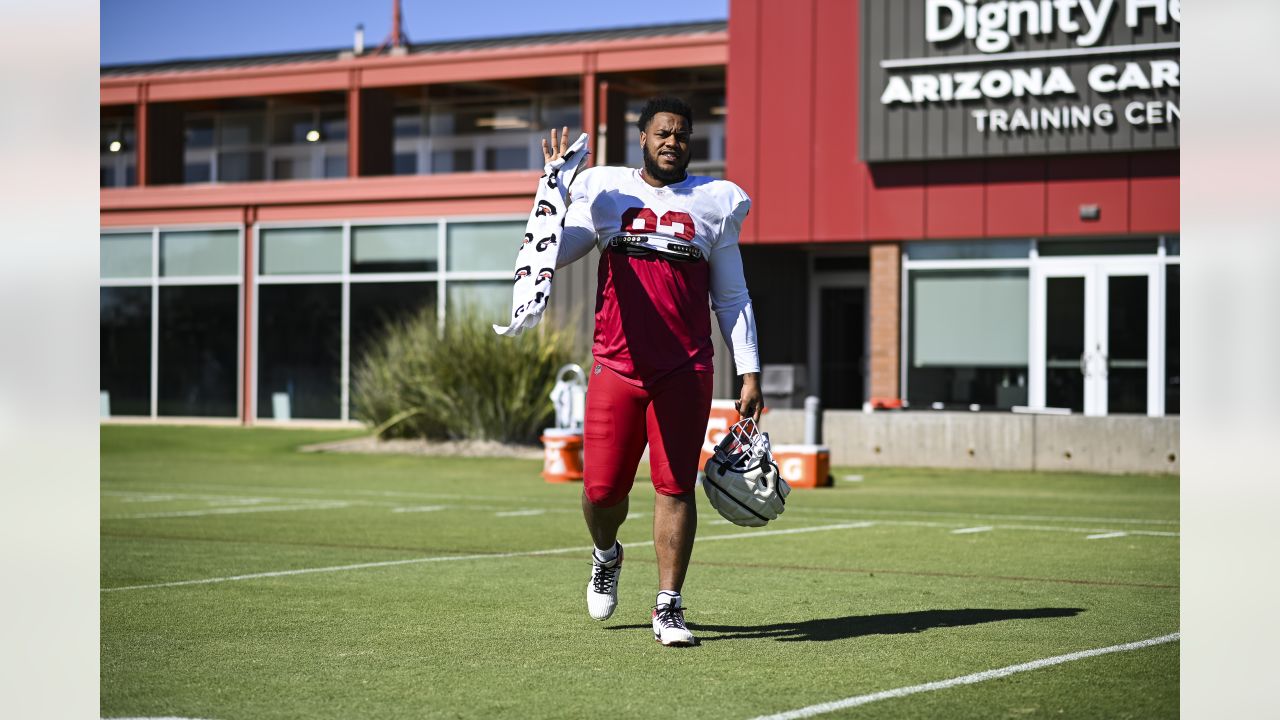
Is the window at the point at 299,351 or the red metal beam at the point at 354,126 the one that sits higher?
the red metal beam at the point at 354,126

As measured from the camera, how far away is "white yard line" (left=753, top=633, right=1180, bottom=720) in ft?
16.5

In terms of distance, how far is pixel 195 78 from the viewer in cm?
3173

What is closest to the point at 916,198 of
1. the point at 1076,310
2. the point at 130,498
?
the point at 1076,310

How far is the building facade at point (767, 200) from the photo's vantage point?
Result: 23094 mm

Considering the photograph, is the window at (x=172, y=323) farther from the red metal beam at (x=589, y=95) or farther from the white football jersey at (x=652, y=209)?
the white football jersey at (x=652, y=209)

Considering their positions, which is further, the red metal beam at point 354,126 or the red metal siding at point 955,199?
the red metal beam at point 354,126

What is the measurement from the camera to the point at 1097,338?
76.9 ft

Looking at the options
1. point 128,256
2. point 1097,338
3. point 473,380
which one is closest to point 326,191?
point 128,256

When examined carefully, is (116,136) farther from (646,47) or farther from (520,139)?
(646,47)

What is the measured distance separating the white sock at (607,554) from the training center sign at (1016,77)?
17.3m

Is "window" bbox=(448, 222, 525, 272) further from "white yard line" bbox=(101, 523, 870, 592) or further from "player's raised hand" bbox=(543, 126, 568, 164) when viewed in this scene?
"player's raised hand" bbox=(543, 126, 568, 164)

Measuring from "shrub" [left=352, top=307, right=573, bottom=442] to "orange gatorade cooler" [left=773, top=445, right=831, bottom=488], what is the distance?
5.84 m

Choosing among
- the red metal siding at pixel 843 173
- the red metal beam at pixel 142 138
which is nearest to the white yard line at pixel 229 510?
the red metal siding at pixel 843 173
